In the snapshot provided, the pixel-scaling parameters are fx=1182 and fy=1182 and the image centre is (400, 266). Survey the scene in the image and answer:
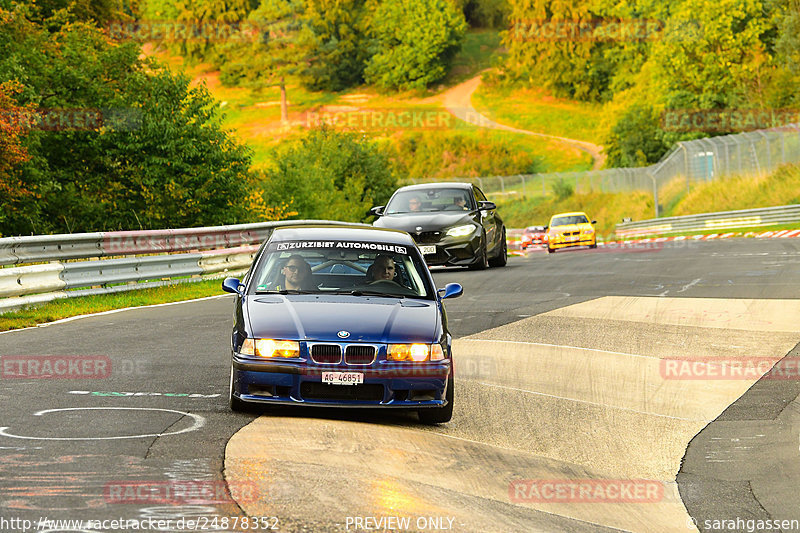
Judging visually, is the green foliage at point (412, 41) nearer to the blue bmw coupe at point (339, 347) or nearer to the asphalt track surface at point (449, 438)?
the asphalt track surface at point (449, 438)

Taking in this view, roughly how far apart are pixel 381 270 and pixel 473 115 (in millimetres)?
122793

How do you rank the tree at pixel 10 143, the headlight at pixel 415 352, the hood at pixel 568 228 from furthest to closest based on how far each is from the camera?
the hood at pixel 568 228
the tree at pixel 10 143
the headlight at pixel 415 352

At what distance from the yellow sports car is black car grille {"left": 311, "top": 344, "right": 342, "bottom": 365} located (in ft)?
108

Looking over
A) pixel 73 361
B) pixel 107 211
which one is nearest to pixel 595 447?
pixel 73 361

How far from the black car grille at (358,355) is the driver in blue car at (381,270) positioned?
1507mm

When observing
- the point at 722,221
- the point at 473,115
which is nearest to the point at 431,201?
the point at 722,221

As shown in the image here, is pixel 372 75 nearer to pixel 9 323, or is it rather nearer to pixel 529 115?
pixel 529 115

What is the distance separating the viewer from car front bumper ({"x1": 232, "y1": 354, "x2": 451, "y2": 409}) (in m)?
8.02

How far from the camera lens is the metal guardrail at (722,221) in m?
45.0

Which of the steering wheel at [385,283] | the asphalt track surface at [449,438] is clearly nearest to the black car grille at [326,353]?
the asphalt track surface at [449,438]

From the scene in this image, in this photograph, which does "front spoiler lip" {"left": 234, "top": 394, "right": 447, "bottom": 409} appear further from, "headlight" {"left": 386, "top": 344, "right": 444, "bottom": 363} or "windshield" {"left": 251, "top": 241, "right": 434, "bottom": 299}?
"windshield" {"left": 251, "top": 241, "right": 434, "bottom": 299}

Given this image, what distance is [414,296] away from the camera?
30.5ft

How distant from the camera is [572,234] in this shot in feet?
133

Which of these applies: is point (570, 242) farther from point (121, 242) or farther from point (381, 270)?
point (381, 270)
